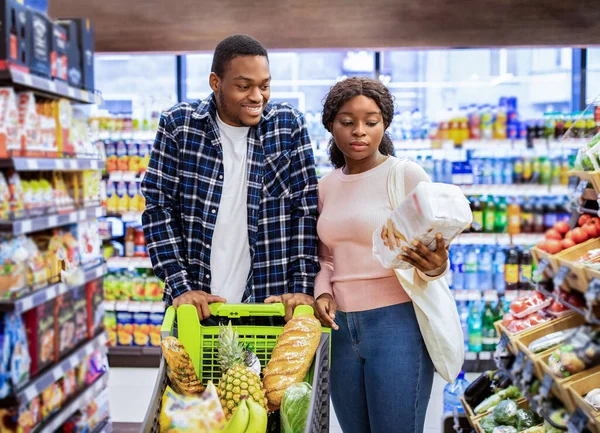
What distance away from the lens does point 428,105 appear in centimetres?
591

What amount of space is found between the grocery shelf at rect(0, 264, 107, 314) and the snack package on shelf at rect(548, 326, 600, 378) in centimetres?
203

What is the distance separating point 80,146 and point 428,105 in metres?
3.41

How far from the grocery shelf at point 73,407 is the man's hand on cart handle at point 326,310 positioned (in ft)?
4.94

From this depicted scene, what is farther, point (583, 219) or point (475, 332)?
point (475, 332)

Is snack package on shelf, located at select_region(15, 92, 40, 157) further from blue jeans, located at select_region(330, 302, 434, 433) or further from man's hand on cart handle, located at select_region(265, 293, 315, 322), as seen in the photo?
blue jeans, located at select_region(330, 302, 434, 433)

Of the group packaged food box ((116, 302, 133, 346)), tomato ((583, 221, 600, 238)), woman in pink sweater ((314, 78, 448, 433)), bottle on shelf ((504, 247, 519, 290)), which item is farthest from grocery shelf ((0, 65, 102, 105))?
bottle on shelf ((504, 247, 519, 290))

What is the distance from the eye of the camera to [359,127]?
6.86 feet

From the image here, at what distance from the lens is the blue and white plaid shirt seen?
2217 millimetres

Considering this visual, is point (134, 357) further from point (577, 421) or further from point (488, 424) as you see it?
point (577, 421)

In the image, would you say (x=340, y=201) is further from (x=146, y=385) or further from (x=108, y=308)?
(x=108, y=308)

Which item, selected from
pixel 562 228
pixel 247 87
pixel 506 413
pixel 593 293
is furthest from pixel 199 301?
pixel 562 228

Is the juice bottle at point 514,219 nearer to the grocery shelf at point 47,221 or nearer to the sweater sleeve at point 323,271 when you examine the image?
the grocery shelf at point 47,221

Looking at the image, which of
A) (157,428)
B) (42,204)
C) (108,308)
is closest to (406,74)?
(108,308)

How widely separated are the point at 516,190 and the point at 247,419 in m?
4.03
